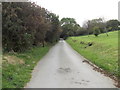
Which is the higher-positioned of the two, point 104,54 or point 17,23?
point 17,23

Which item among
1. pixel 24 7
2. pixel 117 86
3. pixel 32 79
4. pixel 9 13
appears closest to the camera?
pixel 117 86

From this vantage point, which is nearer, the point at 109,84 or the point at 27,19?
the point at 109,84

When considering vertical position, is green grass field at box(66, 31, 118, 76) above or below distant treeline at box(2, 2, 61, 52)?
below

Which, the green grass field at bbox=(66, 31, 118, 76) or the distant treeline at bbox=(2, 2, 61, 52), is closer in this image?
the green grass field at bbox=(66, 31, 118, 76)

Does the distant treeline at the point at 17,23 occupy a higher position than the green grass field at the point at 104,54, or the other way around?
the distant treeline at the point at 17,23

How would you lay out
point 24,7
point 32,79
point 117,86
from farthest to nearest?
point 24,7
point 32,79
point 117,86

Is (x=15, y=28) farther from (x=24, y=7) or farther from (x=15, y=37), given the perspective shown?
(x=24, y=7)

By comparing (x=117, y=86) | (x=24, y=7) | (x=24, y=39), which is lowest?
(x=117, y=86)

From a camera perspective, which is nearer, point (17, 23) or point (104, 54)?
point (17, 23)

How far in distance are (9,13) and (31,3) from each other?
151 inches

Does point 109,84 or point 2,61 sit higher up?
point 2,61

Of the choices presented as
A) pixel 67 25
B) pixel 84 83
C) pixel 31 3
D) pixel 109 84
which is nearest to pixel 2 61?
pixel 84 83

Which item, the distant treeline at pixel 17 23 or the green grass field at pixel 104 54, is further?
the distant treeline at pixel 17 23

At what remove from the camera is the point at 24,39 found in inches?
623
